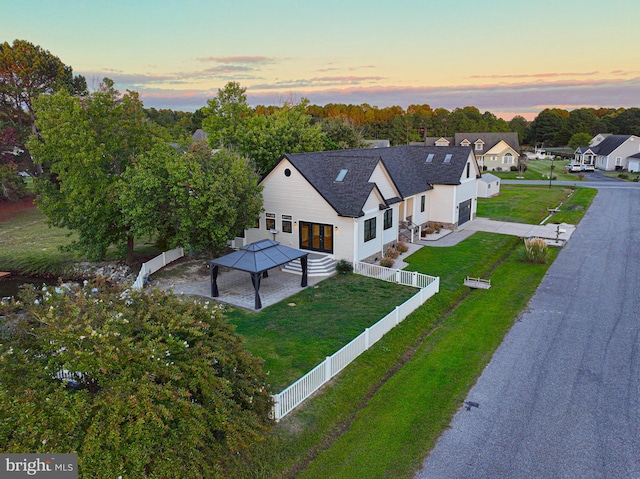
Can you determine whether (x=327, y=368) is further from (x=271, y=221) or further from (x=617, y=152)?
(x=617, y=152)

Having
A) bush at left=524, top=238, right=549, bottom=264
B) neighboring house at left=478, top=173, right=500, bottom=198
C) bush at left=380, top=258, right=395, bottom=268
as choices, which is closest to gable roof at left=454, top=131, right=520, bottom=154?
neighboring house at left=478, top=173, right=500, bottom=198

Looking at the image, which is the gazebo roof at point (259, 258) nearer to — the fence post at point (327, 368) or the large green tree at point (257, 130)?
the fence post at point (327, 368)

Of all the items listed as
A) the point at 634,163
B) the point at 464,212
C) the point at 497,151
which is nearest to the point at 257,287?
the point at 464,212

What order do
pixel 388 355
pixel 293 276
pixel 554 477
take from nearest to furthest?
pixel 554 477
pixel 388 355
pixel 293 276

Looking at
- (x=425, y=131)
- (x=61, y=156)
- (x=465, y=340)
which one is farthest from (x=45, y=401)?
(x=425, y=131)

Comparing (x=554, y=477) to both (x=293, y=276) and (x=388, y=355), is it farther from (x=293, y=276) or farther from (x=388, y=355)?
(x=293, y=276)

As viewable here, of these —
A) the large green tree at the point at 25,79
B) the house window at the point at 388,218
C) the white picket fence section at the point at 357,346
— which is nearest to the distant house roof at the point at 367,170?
the house window at the point at 388,218
